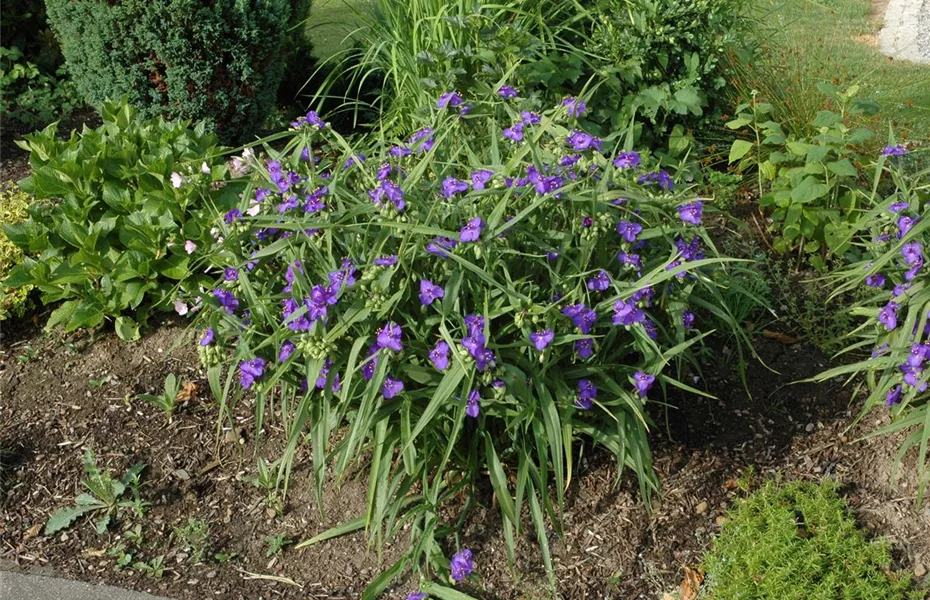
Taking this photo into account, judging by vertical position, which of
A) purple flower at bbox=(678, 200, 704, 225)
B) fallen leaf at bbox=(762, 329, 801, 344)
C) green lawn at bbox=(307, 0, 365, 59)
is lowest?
fallen leaf at bbox=(762, 329, 801, 344)

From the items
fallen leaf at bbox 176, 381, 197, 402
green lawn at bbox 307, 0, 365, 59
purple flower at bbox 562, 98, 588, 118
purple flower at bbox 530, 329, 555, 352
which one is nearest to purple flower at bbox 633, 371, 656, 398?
purple flower at bbox 530, 329, 555, 352

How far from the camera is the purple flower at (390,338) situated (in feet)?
7.40

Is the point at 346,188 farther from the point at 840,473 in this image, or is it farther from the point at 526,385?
the point at 840,473

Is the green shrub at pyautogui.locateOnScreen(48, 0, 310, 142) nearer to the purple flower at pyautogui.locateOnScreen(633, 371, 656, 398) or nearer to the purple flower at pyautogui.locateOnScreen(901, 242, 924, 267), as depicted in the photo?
the purple flower at pyautogui.locateOnScreen(633, 371, 656, 398)

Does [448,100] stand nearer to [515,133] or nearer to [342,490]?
[515,133]

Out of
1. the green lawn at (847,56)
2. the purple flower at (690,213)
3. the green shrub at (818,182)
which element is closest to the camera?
the purple flower at (690,213)

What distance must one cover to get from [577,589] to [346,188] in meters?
1.36

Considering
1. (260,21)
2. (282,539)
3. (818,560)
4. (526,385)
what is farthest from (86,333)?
(818,560)

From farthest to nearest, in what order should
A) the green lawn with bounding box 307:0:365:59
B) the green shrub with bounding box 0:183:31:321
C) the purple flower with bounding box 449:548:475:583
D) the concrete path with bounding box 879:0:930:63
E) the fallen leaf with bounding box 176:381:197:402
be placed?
1. the concrete path with bounding box 879:0:930:63
2. the green lawn with bounding box 307:0:365:59
3. the green shrub with bounding box 0:183:31:321
4. the fallen leaf with bounding box 176:381:197:402
5. the purple flower with bounding box 449:548:475:583

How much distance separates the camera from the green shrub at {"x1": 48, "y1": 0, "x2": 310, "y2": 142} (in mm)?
4230

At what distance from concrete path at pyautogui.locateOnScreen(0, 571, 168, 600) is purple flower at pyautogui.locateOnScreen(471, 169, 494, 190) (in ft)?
4.84

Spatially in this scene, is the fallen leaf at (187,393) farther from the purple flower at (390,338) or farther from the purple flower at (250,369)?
the purple flower at (390,338)

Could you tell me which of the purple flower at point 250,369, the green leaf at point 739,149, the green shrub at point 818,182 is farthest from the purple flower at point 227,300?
the green leaf at point 739,149

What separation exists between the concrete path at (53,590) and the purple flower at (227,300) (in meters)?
0.85
